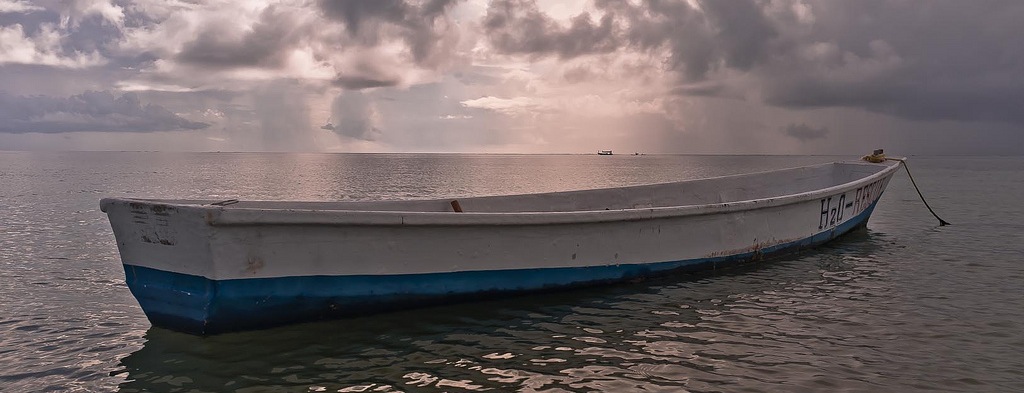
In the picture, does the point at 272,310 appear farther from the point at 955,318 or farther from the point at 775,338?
the point at 955,318

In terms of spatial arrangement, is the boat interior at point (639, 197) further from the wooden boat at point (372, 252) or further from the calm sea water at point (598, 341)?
the calm sea water at point (598, 341)

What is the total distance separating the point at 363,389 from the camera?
535cm

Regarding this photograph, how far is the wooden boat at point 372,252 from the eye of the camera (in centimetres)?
592

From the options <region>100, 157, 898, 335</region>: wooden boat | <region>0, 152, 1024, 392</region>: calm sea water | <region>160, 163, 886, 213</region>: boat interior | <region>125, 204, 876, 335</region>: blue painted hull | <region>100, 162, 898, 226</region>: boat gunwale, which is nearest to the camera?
<region>0, 152, 1024, 392</region>: calm sea water

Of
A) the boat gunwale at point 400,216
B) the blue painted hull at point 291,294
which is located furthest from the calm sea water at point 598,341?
the boat gunwale at point 400,216

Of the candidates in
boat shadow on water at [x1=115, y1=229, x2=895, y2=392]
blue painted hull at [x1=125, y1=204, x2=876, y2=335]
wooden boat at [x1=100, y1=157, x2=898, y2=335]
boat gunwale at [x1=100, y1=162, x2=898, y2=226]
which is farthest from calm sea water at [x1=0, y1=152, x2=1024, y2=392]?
boat gunwale at [x1=100, y1=162, x2=898, y2=226]

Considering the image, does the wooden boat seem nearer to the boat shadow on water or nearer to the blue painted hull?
the blue painted hull

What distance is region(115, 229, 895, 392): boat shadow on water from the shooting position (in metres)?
5.55

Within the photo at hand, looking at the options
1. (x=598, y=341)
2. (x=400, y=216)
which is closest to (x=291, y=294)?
(x=400, y=216)

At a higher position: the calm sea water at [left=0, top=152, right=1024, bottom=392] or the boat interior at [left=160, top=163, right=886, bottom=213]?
the boat interior at [left=160, top=163, right=886, bottom=213]

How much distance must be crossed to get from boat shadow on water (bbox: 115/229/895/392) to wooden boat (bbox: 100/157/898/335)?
217 mm

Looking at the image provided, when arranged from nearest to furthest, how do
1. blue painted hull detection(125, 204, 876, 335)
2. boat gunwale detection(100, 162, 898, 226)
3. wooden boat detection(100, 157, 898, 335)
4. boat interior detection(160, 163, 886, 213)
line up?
boat gunwale detection(100, 162, 898, 226)
wooden boat detection(100, 157, 898, 335)
blue painted hull detection(125, 204, 876, 335)
boat interior detection(160, 163, 886, 213)

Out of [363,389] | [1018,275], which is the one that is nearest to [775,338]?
[363,389]

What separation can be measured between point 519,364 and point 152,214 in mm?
3868
